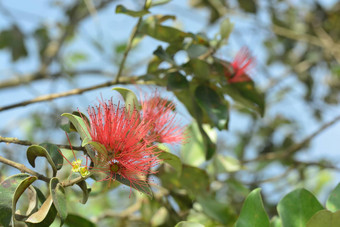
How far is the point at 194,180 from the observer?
1.40 m

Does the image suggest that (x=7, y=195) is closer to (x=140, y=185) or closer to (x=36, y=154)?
(x=36, y=154)

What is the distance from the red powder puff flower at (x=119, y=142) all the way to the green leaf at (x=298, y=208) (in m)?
0.32

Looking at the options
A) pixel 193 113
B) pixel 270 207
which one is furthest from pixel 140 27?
pixel 270 207

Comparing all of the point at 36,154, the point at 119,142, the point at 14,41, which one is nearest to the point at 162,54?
the point at 119,142

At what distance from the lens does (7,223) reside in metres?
0.81

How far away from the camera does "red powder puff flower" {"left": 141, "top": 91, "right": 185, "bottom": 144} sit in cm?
103

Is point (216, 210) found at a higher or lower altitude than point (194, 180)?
lower

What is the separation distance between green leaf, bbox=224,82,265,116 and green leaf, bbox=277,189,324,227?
0.39 meters

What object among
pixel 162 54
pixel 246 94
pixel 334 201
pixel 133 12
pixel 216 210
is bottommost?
pixel 216 210

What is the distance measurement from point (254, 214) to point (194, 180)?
1.51 ft

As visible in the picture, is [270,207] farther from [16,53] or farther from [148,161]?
[16,53]

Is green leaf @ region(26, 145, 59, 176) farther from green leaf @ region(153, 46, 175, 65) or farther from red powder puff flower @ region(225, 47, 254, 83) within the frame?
red powder puff flower @ region(225, 47, 254, 83)

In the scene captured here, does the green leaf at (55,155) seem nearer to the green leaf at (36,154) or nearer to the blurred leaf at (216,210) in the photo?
the green leaf at (36,154)

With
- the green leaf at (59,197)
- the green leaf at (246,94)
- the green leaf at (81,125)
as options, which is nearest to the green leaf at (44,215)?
the green leaf at (59,197)
